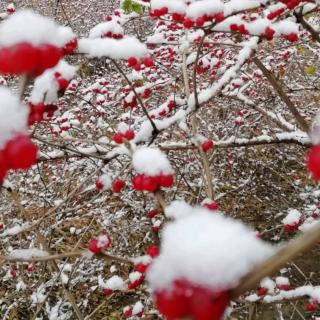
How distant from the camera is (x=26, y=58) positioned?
2.25 ft

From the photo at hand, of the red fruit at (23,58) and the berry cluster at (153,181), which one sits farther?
the berry cluster at (153,181)

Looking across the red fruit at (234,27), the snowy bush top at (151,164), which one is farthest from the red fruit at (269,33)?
the snowy bush top at (151,164)

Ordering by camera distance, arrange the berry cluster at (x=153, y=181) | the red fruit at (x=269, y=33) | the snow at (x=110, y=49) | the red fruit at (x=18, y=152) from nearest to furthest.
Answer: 1. the red fruit at (x=18, y=152)
2. the berry cluster at (x=153, y=181)
3. the snow at (x=110, y=49)
4. the red fruit at (x=269, y=33)

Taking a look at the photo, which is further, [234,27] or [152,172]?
[234,27]

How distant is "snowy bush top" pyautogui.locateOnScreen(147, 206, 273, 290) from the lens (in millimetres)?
445

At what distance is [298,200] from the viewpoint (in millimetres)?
4289

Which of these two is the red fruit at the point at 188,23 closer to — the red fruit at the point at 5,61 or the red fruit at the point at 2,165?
the red fruit at the point at 5,61

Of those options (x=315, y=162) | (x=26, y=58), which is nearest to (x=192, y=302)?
(x=315, y=162)

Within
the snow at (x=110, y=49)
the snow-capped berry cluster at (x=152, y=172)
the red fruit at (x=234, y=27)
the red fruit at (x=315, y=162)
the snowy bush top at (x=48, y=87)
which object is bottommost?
the red fruit at (x=315, y=162)

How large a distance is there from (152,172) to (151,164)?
0.02 m

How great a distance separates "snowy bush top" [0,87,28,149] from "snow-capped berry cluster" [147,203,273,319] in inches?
12.6

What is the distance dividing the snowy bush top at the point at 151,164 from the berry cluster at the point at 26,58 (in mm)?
298

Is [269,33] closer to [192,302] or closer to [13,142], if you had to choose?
[13,142]

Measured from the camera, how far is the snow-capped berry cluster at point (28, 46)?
682 mm
